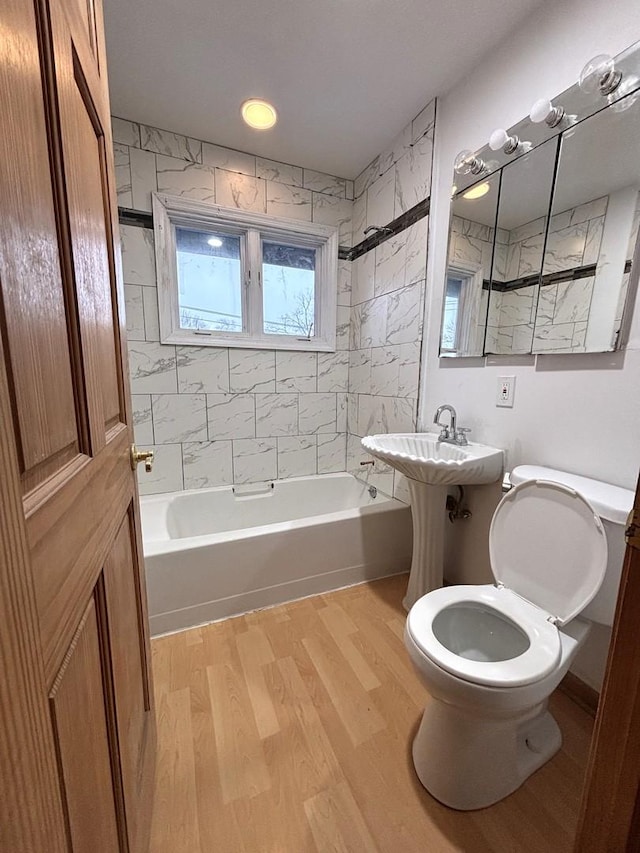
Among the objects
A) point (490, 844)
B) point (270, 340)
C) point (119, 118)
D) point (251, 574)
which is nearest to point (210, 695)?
point (251, 574)

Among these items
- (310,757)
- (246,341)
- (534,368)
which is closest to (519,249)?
(534,368)

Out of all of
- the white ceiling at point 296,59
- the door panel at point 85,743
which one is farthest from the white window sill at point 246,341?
the door panel at point 85,743

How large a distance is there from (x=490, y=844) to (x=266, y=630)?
1003mm

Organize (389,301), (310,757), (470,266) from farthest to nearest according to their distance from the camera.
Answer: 1. (389,301)
2. (470,266)
3. (310,757)

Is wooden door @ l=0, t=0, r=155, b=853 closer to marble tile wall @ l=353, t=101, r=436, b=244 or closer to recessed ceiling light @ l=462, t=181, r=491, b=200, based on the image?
recessed ceiling light @ l=462, t=181, r=491, b=200

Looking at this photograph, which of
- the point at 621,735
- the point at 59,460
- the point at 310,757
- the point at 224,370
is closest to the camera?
Answer: the point at 59,460

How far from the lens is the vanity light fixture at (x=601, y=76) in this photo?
3.51 ft

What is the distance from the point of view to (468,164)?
1566mm

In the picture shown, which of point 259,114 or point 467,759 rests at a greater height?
point 259,114

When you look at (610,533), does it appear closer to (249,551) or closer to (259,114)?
(249,551)

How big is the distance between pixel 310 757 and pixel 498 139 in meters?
2.37

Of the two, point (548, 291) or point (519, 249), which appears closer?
point (548, 291)

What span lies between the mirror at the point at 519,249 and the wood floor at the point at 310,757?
1439 mm

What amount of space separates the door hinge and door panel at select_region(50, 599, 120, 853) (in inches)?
28.8
